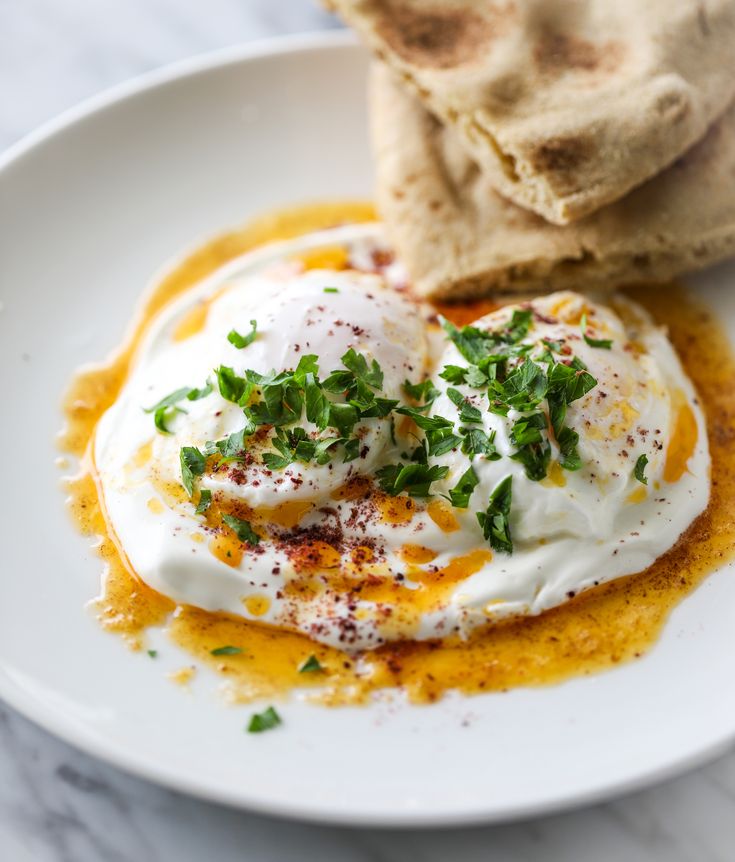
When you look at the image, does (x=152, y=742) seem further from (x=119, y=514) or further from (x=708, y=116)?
(x=708, y=116)

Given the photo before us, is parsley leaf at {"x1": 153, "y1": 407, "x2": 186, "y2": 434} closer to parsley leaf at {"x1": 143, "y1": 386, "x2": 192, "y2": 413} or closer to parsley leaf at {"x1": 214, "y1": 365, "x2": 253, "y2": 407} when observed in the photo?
parsley leaf at {"x1": 143, "y1": 386, "x2": 192, "y2": 413}

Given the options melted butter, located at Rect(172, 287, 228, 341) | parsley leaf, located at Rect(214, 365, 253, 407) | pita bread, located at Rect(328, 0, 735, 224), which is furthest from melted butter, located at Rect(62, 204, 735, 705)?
pita bread, located at Rect(328, 0, 735, 224)

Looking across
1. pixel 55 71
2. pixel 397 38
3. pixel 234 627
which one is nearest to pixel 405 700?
pixel 234 627

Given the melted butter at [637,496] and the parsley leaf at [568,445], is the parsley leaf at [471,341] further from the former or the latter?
the melted butter at [637,496]

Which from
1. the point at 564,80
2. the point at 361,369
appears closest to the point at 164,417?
the point at 361,369

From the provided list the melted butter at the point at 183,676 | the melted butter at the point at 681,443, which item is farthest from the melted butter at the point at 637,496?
the melted butter at the point at 183,676

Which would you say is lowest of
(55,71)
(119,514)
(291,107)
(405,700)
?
(405,700)
